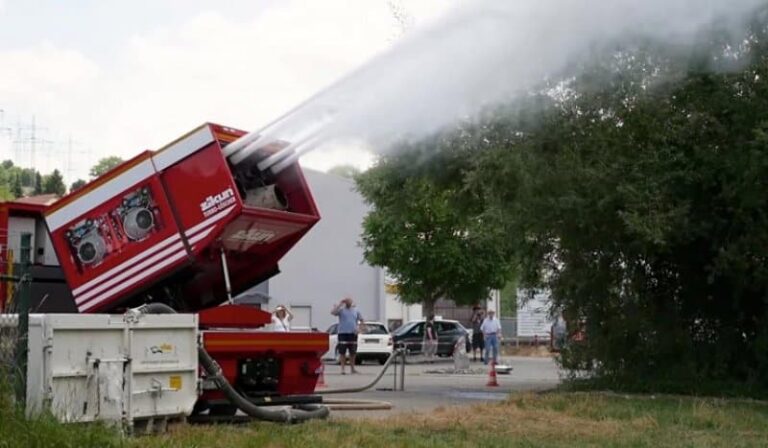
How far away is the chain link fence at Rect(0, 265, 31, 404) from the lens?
28.3 feet

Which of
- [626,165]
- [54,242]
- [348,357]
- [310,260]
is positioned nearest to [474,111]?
[626,165]

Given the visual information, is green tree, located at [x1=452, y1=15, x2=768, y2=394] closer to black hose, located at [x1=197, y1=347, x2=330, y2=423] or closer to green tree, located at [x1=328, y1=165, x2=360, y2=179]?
green tree, located at [x1=328, y1=165, x2=360, y2=179]

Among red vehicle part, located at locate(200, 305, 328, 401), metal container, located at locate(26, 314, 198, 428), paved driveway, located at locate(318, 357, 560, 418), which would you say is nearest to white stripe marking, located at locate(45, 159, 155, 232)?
red vehicle part, located at locate(200, 305, 328, 401)

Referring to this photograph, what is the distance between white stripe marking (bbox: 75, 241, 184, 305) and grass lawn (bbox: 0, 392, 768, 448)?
1.94 meters

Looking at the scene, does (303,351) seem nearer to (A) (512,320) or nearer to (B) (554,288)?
(B) (554,288)

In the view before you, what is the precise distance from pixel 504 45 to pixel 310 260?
1276 inches

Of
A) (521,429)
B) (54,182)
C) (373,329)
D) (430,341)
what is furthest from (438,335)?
(54,182)

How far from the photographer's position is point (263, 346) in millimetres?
10906

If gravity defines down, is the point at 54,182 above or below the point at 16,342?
above

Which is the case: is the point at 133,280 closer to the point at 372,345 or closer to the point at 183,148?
the point at 183,148

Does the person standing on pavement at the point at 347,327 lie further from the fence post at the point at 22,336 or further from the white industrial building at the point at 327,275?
the white industrial building at the point at 327,275

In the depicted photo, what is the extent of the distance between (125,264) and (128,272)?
0.09 m

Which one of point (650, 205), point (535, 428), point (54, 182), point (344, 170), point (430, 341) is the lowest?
point (535, 428)

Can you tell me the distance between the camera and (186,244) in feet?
35.3
